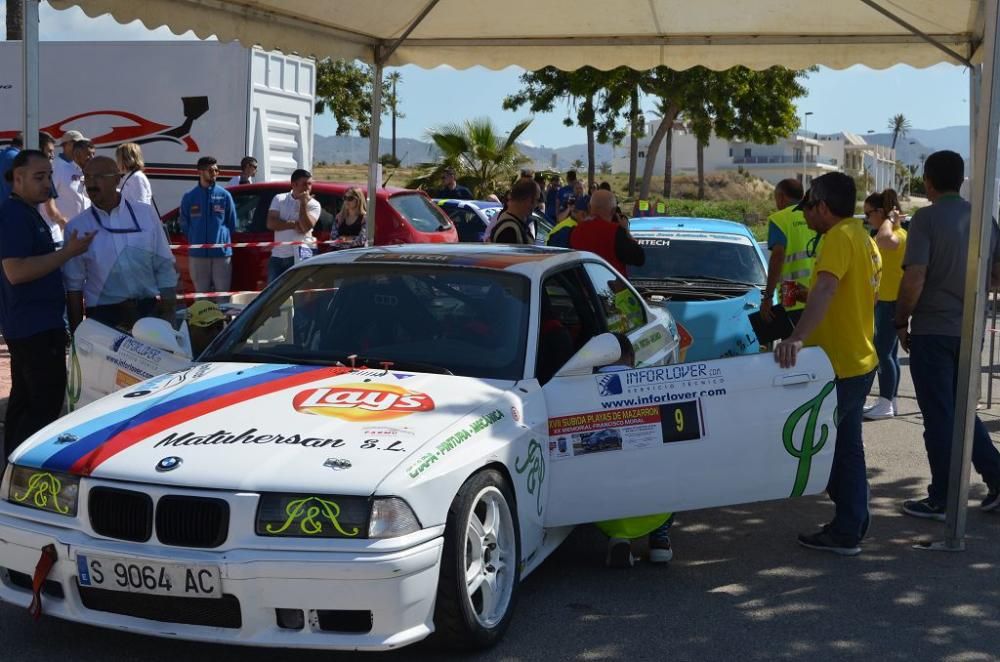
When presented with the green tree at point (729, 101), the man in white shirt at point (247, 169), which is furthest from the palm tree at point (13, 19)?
Answer: the green tree at point (729, 101)

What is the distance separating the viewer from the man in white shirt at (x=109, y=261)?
6.83 meters

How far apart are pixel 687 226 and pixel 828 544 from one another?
17.6 ft

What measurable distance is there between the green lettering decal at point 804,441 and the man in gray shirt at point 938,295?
5.33 ft

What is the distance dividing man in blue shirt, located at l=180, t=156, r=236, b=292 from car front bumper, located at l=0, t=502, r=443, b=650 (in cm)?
881

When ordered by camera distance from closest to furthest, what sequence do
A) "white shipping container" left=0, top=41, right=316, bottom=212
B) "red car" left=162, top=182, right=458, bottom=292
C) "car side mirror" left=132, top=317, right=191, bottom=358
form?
"car side mirror" left=132, top=317, right=191, bottom=358 → "red car" left=162, top=182, right=458, bottom=292 → "white shipping container" left=0, top=41, right=316, bottom=212

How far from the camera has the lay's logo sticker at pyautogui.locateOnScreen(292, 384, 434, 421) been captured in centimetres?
459

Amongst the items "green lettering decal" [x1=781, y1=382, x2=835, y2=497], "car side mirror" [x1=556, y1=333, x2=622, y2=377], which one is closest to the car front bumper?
"car side mirror" [x1=556, y1=333, x2=622, y2=377]

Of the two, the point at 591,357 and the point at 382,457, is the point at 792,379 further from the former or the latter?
the point at 382,457

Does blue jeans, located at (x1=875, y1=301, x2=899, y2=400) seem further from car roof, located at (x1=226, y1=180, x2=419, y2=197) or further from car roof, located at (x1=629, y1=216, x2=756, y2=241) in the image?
car roof, located at (x1=226, y1=180, x2=419, y2=197)

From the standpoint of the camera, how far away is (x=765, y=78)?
119 ft

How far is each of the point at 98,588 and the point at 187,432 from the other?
0.65 meters

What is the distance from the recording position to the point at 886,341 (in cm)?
912

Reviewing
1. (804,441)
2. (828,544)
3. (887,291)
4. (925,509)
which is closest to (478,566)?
(804,441)

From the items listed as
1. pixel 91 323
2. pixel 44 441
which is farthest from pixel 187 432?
pixel 91 323
